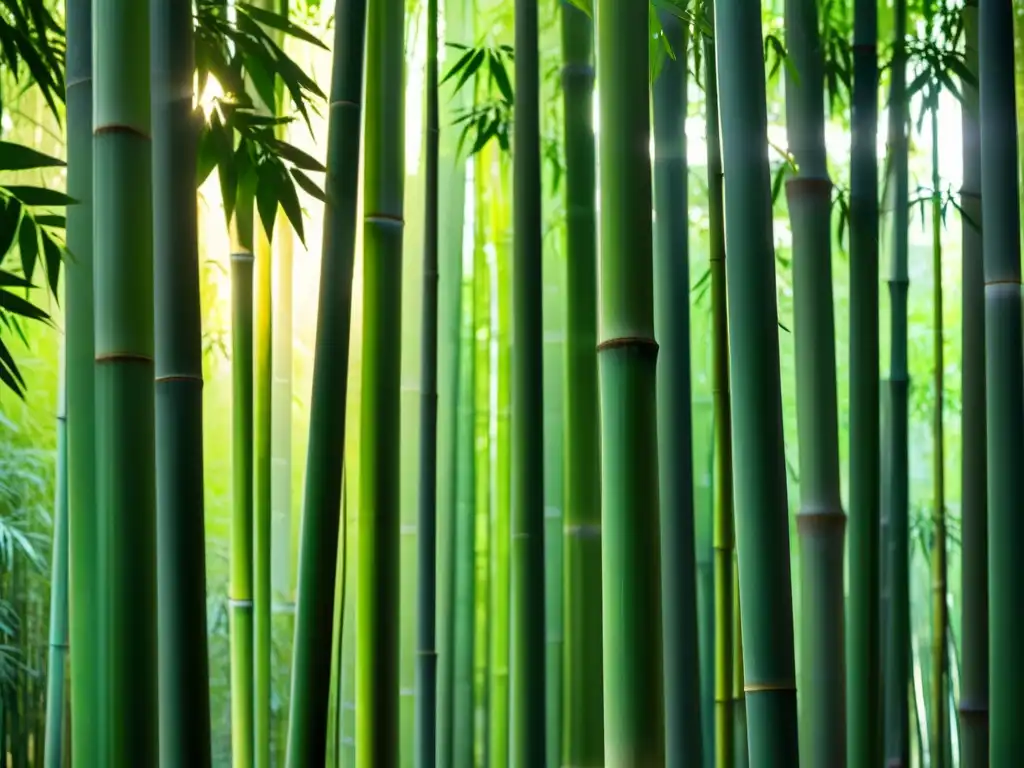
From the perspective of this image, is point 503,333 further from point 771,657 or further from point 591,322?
point 771,657

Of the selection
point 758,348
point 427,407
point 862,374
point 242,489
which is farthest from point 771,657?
point 427,407

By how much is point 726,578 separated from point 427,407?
1.87ft

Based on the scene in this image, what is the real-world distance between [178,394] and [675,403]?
70cm

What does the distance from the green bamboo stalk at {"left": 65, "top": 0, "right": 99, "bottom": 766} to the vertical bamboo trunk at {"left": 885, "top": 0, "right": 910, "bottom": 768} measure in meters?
1.42

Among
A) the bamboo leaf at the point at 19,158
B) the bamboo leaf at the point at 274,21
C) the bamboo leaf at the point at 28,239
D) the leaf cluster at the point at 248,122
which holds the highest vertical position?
the bamboo leaf at the point at 274,21

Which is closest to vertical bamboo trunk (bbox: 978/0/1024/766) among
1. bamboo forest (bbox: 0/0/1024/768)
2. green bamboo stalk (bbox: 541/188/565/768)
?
bamboo forest (bbox: 0/0/1024/768)

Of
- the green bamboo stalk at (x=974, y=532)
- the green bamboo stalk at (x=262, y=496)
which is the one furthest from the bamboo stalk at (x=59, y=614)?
the green bamboo stalk at (x=974, y=532)

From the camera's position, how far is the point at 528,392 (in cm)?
158

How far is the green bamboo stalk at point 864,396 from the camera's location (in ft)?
5.83

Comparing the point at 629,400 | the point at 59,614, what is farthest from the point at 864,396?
the point at 59,614

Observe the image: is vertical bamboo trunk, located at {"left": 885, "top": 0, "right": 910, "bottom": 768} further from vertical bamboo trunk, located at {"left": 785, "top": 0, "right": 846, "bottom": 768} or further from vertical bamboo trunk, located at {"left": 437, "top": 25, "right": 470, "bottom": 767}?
vertical bamboo trunk, located at {"left": 437, "top": 25, "right": 470, "bottom": 767}

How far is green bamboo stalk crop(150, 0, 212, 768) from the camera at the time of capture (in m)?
1.08

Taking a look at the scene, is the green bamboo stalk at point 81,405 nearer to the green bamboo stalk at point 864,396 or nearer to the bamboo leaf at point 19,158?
the bamboo leaf at point 19,158

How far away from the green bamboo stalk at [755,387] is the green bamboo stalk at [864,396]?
0.70 m
